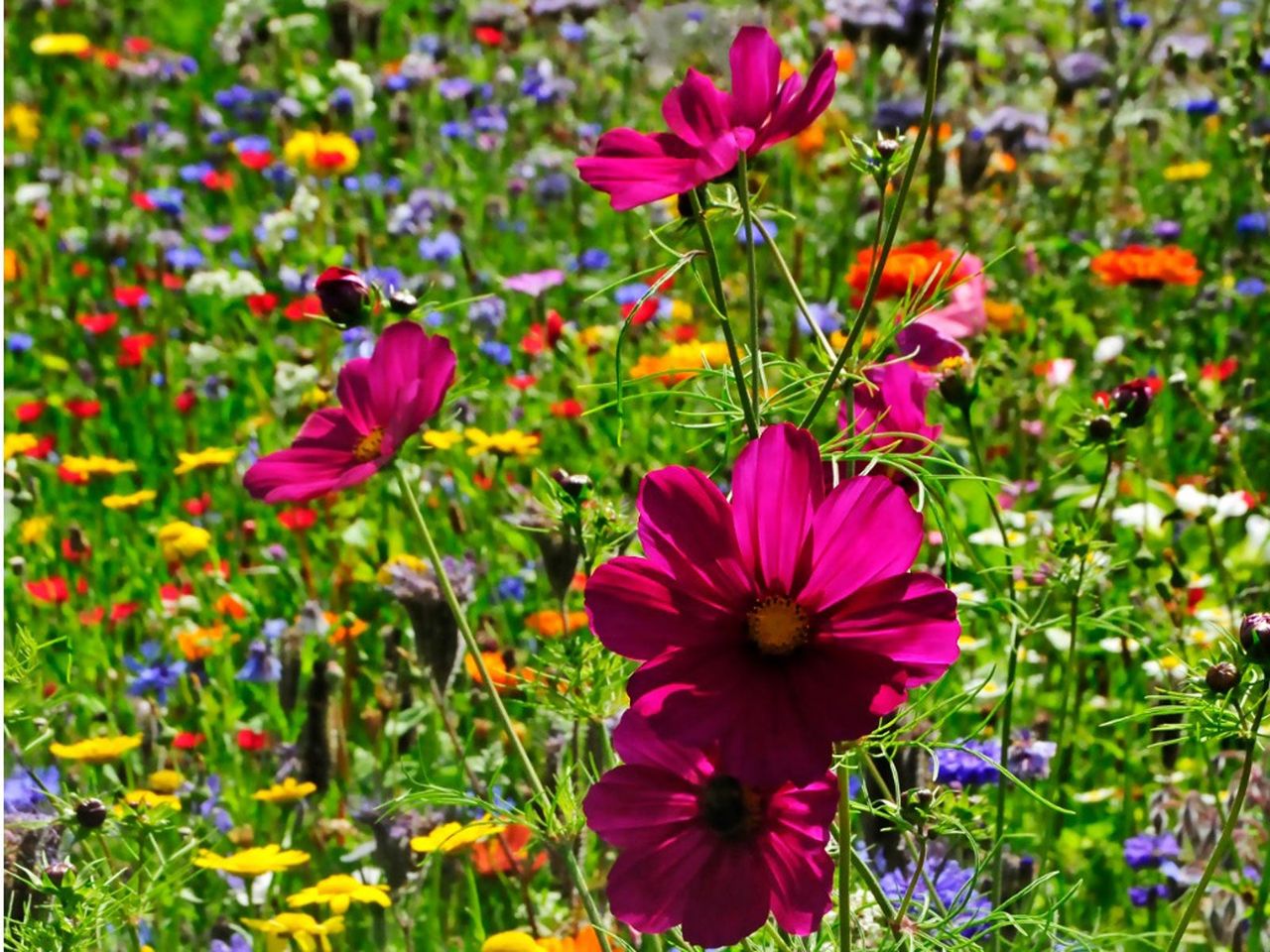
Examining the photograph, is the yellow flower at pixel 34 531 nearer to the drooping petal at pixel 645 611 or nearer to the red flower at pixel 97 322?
the red flower at pixel 97 322

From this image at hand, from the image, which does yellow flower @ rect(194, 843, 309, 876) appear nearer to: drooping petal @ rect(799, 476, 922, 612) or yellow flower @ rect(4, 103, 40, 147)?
drooping petal @ rect(799, 476, 922, 612)

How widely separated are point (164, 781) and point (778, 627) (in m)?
0.99

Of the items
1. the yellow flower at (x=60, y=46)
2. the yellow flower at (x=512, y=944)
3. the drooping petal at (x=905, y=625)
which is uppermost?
the drooping petal at (x=905, y=625)

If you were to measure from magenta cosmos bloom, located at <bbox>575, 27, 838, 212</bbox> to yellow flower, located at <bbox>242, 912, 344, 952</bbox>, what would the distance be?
0.70 metres

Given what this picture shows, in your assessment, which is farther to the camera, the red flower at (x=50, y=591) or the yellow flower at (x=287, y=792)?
the red flower at (x=50, y=591)

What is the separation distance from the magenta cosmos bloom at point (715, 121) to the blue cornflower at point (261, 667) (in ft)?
3.67

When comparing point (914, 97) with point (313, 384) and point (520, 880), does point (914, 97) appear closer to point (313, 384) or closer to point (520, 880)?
point (313, 384)

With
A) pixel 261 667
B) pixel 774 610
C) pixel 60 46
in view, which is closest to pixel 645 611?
pixel 774 610

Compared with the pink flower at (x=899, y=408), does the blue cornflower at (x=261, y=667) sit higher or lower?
lower

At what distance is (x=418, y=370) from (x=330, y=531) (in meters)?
1.35

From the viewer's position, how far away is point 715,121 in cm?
79

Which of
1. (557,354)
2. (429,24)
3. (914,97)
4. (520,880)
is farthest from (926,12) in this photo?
(520,880)

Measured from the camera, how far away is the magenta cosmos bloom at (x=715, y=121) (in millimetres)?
770

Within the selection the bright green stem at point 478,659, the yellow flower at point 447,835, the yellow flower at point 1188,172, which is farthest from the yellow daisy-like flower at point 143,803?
the yellow flower at point 1188,172
